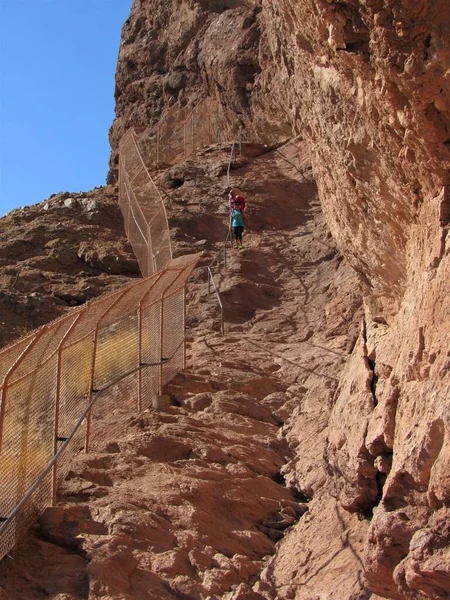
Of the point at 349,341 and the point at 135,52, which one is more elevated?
the point at 135,52

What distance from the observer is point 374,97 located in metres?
7.24

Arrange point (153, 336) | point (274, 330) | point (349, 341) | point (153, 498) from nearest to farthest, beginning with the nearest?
point (153, 498) → point (153, 336) → point (349, 341) → point (274, 330)

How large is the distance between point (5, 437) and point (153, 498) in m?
2.00

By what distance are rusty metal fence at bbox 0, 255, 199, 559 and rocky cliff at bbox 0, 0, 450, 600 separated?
37 cm

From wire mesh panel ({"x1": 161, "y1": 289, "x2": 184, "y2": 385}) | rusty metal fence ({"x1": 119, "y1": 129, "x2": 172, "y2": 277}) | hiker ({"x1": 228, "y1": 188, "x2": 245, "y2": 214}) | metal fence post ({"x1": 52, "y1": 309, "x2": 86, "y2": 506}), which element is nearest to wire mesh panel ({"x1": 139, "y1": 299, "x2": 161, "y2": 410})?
wire mesh panel ({"x1": 161, "y1": 289, "x2": 184, "y2": 385})

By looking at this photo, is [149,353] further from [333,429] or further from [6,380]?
[6,380]

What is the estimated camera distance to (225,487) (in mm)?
10117

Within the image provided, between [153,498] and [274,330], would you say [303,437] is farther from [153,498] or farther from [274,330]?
[274,330]

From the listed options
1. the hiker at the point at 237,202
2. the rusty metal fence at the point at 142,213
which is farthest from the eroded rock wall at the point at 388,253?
the hiker at the point at 237,202

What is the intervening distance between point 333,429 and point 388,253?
2149 millimetres

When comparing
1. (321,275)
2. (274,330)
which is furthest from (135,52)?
(274,330)

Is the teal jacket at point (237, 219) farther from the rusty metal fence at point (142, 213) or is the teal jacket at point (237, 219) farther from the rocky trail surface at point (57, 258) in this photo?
the rocky trail surface at point (57, 258)

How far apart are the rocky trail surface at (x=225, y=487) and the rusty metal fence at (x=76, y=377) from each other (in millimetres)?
252

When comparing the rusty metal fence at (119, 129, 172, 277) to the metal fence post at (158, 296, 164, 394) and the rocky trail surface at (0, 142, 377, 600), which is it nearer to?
the rocky trail surface at (0, 142, 377, 600)
